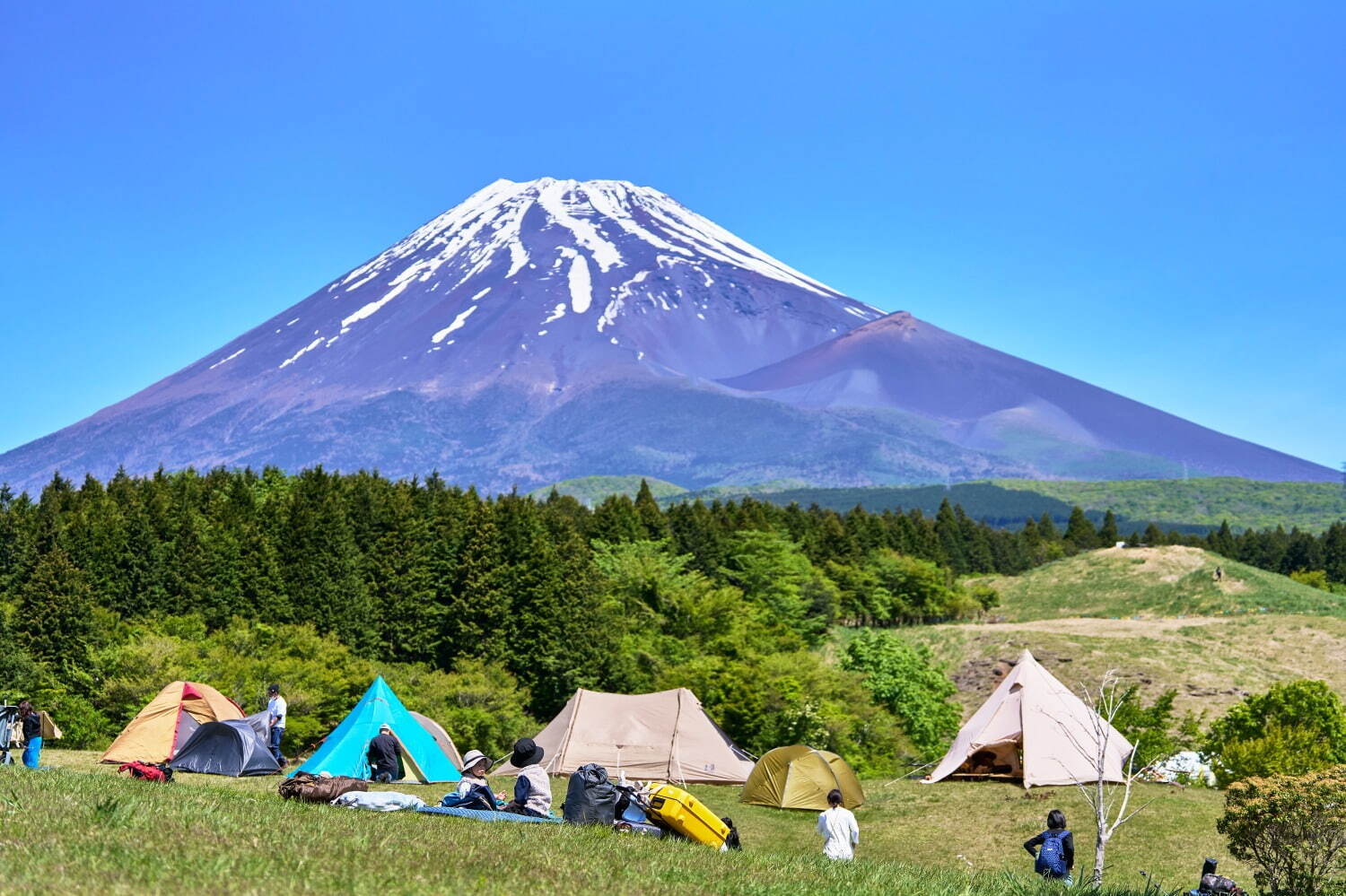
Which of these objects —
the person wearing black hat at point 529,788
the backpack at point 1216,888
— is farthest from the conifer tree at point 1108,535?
the person wearing black hat at point 529,788

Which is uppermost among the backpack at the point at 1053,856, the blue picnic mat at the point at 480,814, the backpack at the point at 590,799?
the backpack at the point at 590,799

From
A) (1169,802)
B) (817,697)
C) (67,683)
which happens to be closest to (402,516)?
(67,683)

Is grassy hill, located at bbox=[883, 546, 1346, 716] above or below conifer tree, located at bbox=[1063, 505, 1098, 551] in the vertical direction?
below

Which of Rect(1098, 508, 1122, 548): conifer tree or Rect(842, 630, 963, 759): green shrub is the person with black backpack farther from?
Rect(1098, 508, 1122, 548): conifer tree

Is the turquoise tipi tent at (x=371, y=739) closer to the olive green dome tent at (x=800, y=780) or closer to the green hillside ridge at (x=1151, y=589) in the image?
the olive green dome tent at (x=800, y=780)

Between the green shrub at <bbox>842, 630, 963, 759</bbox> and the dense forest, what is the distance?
116mm

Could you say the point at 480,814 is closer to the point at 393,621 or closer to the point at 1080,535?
the point at 393,621

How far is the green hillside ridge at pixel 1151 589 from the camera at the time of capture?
81.4 metres

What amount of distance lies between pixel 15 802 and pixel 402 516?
46821 mm

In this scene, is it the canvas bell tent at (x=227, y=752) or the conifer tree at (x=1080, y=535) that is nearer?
the canvas bell tent at (x=227, y=752)

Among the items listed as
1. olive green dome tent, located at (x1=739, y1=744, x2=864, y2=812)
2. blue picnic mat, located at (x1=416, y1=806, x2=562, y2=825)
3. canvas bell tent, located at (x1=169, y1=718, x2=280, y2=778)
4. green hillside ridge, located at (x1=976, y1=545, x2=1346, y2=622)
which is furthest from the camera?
green hillside ridge, located at (x1=976, y1=545, x2=1346, y2=622)

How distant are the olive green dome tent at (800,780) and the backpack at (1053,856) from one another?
41.6 feet

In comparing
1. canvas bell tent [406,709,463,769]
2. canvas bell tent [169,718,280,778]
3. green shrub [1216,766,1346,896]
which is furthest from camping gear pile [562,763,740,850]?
canvas bell tent [406,709,463,769]

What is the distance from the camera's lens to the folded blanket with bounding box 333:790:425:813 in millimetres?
15094
